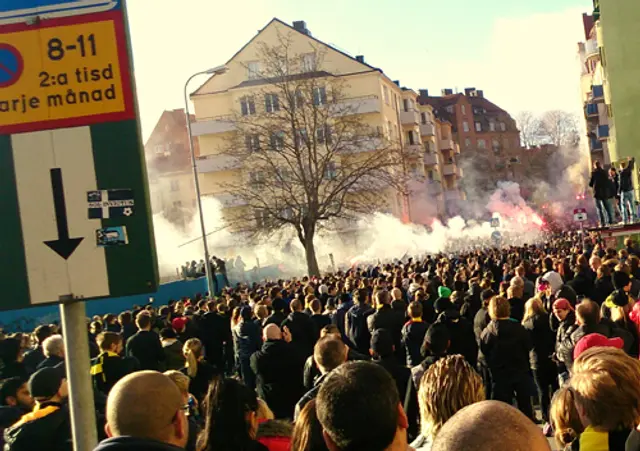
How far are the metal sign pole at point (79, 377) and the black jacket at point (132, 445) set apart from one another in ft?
1.54

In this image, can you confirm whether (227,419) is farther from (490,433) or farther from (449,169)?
(449,169)

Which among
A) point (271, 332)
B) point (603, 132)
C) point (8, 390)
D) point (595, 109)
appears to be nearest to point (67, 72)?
point (8, 390)

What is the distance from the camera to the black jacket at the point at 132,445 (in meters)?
3.17

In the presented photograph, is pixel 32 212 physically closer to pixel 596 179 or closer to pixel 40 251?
pixel 40 251

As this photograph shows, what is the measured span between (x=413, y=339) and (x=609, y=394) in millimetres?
6215

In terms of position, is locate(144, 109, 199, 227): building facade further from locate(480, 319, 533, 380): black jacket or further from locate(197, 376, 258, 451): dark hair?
locate(197, 376, 258, 451): dark hair

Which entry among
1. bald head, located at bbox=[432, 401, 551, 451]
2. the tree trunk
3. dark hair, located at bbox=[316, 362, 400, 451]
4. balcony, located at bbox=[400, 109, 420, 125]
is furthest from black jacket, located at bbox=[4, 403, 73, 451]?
balcony, located at bbox=[400, 109, 420, 125]

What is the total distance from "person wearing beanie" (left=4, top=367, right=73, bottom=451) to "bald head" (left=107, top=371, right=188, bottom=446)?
7.50 feet

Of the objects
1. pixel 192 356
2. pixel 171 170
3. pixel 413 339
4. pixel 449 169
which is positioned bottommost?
pixel 413 339

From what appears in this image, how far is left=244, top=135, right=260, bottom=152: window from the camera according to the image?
4063 cm

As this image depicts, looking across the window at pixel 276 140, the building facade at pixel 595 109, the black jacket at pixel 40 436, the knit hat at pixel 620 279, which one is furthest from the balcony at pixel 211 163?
the black jacket at pixel 40 436

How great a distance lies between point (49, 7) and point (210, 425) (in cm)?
214

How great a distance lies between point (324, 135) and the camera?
41.8 meters

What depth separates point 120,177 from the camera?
3.75m
